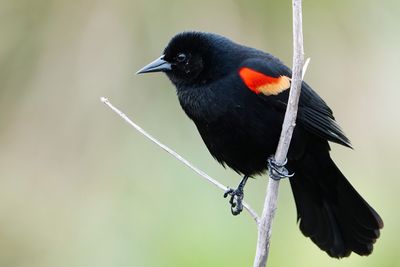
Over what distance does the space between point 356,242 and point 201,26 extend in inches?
40.4

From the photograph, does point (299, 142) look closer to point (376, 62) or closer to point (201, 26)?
point (376, 62)

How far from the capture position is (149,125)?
3631mm

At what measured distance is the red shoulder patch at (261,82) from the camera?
10.7ft

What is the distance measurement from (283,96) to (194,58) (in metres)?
0.38

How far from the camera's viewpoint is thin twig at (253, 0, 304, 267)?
107 inches

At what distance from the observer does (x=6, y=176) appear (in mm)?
4020

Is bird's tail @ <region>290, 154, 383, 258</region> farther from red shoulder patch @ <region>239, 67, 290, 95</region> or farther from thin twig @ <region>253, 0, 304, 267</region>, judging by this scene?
thin twig @ <region>253, 0, 304, 267</region>

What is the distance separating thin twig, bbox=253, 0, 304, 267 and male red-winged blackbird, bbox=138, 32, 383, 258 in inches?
11.2

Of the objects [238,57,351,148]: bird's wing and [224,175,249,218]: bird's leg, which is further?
[224,175,249,218]: bird's leg

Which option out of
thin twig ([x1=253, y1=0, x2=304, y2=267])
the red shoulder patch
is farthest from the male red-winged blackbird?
thin twig ([x1=253, y1=0, x2=304, y2=267])

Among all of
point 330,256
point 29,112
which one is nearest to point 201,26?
point 29,112

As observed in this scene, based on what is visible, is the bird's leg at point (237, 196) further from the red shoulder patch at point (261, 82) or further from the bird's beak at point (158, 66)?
the bird's beak at point (158, 66)

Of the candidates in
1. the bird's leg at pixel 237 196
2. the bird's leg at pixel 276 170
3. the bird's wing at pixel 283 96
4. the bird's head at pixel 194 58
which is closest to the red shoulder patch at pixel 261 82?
the bird's wing at pixel 283 96

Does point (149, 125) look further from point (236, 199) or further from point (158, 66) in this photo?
point (236, 199)
